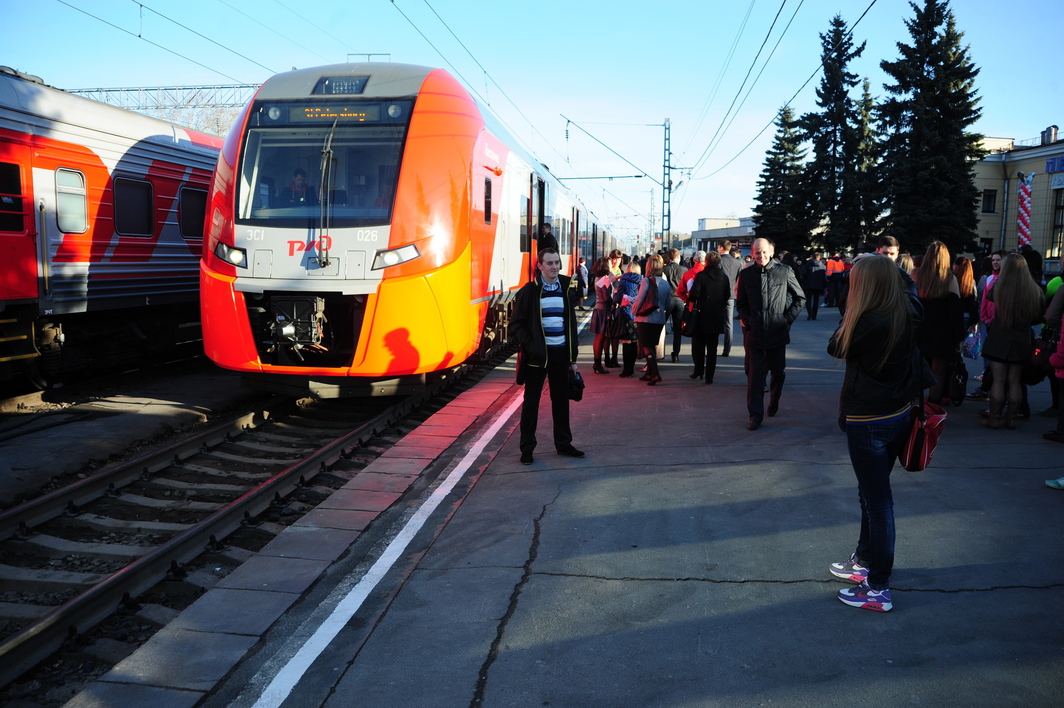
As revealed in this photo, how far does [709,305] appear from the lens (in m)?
10.9

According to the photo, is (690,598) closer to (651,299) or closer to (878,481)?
(878,481)

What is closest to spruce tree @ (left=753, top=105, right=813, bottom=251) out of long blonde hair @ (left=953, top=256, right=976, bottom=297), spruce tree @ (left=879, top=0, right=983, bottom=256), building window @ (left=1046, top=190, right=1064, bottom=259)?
spruce tree @ (left=879, top=0, right=983, bottom=256)

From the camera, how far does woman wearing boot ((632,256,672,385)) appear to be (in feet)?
36.1

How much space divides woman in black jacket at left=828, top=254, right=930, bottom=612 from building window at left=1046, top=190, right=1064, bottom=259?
127 feet

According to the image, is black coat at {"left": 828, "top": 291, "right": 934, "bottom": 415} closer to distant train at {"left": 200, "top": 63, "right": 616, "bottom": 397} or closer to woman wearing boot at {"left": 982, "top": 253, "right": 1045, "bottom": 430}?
woman wearing boot at {"left": 982, "top": 253, "right": 1045, "bottom": 430}

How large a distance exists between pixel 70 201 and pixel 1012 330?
10.8 m

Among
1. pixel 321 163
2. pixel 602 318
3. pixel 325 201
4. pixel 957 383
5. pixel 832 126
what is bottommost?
pixel 957 383

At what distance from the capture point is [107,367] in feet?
39.8

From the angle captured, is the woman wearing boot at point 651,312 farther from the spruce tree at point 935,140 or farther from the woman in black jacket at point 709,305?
the spruce tree at point 935,140

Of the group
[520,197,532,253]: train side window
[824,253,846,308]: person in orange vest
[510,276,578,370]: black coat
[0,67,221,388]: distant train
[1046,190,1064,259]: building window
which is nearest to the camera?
[510,276,578,370]: black coat

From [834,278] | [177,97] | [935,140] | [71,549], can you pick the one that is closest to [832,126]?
[935,140]

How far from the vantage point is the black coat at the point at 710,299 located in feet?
35.8

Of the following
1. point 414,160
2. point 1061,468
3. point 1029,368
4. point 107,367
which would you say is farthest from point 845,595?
point 107,367

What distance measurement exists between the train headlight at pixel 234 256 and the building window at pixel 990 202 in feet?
141
